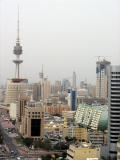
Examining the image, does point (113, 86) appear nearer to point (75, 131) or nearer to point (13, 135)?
point (75, 131)

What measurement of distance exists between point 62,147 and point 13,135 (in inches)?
108

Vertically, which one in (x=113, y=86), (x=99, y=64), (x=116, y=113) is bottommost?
(x=116, y=113)

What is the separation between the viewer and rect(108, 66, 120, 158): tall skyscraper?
6.91 meters

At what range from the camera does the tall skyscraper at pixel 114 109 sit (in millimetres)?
6910

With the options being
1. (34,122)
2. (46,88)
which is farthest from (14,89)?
(34,122)

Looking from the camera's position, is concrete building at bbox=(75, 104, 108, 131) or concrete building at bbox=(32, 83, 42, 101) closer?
concrete building at bbox=(75, 104, 108, 131)

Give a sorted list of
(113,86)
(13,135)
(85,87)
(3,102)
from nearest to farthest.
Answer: (113,86) < (13,135) < (3,102) < (85,87)

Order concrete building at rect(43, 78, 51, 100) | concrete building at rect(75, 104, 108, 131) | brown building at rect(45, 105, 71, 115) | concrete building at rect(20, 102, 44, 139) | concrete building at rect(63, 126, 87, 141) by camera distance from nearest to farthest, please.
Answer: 1. concrete building at rect(63, 126, 87, 141)
2. concrete building at rect(20, 102, 44, 139)
3. concrete building at rect(75, 104, 108, 131)
4. brown building at rect(45, 105, 71, 115)
5. concrete building at rect(43, 78, 51, 100)

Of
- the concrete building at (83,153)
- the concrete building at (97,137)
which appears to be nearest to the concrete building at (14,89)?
the concrete building at (97,137)

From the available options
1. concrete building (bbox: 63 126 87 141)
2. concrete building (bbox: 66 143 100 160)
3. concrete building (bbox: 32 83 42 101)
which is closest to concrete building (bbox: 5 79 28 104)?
concrete building (bbox: 32 83 42 101)

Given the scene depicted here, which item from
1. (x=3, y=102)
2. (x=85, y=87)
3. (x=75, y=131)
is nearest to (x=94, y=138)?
(x=75, y=131)

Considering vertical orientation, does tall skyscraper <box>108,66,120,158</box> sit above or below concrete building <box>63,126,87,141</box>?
above

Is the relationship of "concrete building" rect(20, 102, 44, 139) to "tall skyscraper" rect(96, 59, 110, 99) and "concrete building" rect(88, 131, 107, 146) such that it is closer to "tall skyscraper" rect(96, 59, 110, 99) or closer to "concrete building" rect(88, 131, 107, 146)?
"concrete building" rect(88, 131, 107, 146)

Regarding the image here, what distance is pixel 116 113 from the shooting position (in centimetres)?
694
